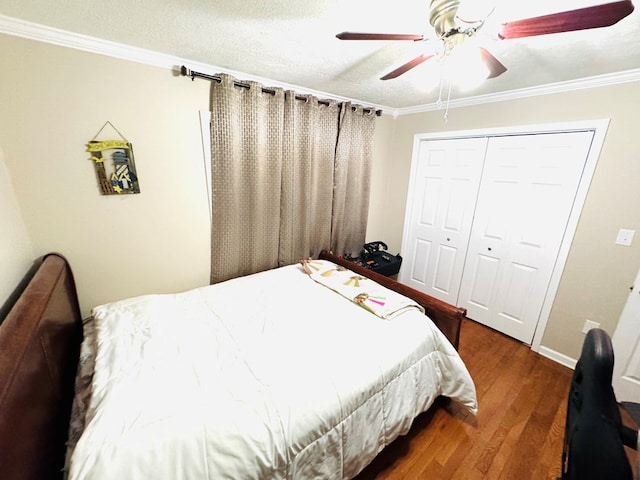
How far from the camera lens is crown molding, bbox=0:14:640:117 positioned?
137cm

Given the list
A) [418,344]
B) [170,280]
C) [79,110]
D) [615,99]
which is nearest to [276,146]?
[79,110]

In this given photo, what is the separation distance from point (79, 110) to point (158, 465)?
1.92 m

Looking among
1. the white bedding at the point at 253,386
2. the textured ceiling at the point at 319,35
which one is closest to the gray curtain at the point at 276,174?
the textured ceiling at the point at 319,35

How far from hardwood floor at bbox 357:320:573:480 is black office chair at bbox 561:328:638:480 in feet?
2.86

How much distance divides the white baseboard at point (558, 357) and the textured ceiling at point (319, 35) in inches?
85.0

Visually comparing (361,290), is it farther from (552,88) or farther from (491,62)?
(552,88)

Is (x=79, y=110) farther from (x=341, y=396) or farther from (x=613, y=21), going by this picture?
(x=613, y=21)

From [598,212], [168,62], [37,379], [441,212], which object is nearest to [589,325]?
[598,212]

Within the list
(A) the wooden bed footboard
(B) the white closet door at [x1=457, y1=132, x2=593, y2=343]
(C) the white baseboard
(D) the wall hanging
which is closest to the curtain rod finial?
(D) the wall hanging

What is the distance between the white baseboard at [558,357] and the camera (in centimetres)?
216

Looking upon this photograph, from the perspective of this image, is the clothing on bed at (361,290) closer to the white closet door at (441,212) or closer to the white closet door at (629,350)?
the white closet door at (441,212)

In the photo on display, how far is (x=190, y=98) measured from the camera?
6.21ft

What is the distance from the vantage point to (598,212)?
6.30ft

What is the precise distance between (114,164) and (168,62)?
785 millimetres
